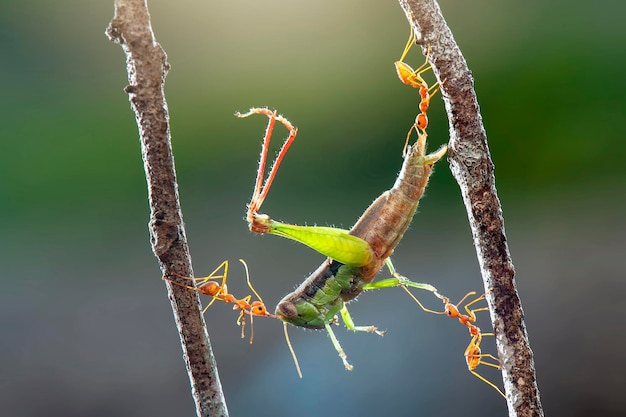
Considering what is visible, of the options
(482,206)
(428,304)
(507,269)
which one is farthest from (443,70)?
(428,304)

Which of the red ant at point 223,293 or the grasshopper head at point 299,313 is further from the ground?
the red ant at point 223,293

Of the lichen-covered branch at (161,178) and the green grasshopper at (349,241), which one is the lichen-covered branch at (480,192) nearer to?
the green grasshopper at (349,241)

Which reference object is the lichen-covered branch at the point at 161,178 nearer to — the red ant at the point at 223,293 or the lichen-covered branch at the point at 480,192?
the red ant at the point at 223,293

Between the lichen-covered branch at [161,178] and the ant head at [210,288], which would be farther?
the ant head at [210,288]

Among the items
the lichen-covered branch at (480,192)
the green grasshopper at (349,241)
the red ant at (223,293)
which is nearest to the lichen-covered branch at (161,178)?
the red ant at (223,293)

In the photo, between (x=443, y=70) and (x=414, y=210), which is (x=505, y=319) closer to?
(x=414, y=210)

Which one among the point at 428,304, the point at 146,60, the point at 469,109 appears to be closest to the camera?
the point at 146,60

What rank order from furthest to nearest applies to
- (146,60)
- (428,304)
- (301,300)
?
1. (428,304)
2. (301,300)
3. (146,60)
